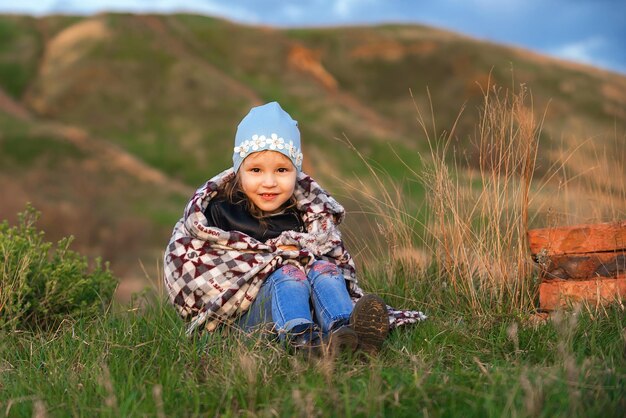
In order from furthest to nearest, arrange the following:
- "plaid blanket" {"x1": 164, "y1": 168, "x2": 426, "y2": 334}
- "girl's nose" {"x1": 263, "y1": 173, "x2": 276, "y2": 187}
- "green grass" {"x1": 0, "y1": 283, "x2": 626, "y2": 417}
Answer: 1. "girl's nose" {"x1": 263, "y1": 173, "x2": 276, "y2": 187}
2. "plaid blanket" {"x1": 164, "y1": 168, "x2": 426, "y2": 334}
3. "green grass" {"x1": 0, "y1": 283, "x2": 626, "y2": 417}

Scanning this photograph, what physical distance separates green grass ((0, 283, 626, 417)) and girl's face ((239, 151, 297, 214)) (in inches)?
28.8

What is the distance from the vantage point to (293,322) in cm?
315

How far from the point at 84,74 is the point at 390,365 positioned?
996 inches

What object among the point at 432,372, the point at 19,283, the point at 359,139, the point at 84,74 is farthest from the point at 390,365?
the point at 84,74

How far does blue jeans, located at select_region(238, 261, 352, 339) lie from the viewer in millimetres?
3219

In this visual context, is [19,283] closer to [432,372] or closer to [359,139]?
[432,372]

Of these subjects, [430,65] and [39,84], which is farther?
[430,65]

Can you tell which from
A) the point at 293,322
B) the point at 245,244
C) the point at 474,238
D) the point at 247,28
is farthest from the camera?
the point at 247,28

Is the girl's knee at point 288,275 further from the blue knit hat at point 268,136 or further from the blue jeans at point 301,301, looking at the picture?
the blue knit hat at point 268,136

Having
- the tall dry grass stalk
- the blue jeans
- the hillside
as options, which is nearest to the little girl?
the blue jeans

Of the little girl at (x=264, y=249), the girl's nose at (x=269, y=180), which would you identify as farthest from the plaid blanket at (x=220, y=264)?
the girl's nose at (x=269, y=180)

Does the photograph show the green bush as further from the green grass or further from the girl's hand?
the girl's hand

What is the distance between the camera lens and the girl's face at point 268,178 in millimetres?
3750

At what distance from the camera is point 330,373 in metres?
2.58
